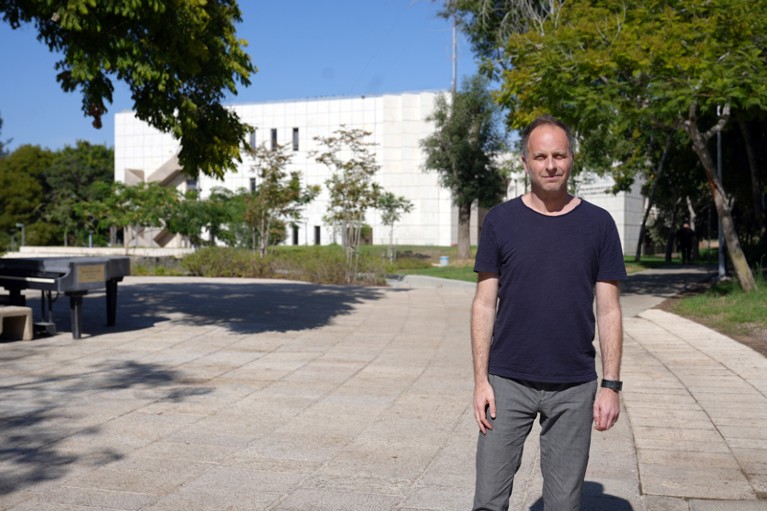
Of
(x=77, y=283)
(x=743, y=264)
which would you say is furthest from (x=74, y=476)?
(x=743, y=264)

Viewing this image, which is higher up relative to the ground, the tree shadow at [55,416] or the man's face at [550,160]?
the man's face at [550,160]

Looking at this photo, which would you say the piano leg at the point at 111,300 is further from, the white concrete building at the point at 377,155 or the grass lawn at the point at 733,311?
the white concrete building at the point at 377,155

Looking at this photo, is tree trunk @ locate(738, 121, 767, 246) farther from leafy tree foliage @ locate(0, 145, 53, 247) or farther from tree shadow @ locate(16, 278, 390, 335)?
leafy tree foliage @ locate(0, 145, 53, 247)

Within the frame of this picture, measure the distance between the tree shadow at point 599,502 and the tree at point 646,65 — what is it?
10667 millimetres

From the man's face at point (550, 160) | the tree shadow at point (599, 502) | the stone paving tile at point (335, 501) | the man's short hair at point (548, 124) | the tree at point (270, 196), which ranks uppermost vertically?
the tree at point (270, 196)

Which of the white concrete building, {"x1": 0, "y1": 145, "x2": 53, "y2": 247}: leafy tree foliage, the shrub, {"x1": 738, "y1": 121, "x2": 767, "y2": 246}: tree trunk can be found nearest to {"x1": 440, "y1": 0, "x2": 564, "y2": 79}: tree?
{"x1": 738, "y1": 121, "x2": 767, "y2": 246}: tree trunk

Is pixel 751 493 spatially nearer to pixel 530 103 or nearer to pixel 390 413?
pixel 390 413

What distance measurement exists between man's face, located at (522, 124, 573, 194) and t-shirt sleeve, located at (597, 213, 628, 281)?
234mm

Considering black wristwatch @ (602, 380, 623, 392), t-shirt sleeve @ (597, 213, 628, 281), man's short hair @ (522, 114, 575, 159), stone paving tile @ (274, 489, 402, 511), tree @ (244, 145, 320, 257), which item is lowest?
stone paving tile @ (274, 489, 402, 511)

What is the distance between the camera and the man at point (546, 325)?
3.20 metres

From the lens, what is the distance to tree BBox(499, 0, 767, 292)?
47.0ft

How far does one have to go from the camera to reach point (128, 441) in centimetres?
583

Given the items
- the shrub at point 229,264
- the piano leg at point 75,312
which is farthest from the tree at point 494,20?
the piano leg at point 75,312

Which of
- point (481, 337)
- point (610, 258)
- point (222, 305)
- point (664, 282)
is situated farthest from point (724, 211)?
point (481, 337)
